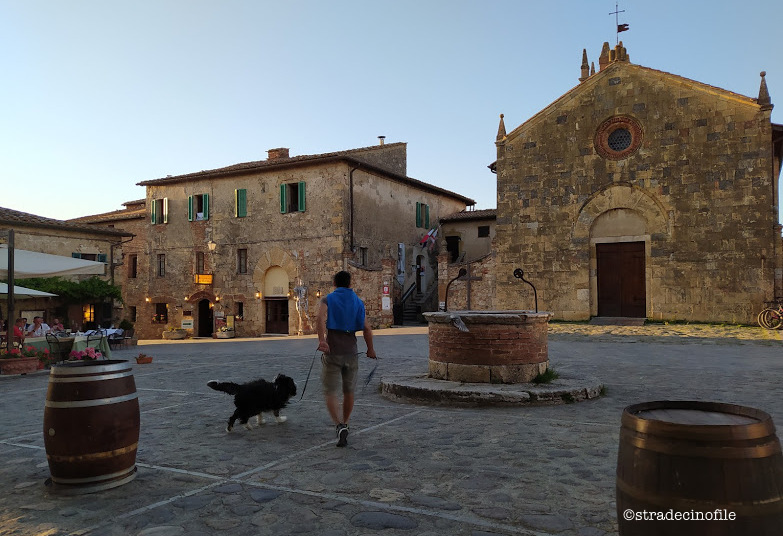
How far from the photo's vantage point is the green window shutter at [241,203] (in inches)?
1053

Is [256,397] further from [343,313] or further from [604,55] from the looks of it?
[604,55]

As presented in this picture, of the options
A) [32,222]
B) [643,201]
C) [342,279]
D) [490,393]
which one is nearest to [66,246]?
[32,222]

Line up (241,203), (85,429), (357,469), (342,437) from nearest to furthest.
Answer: (85,429) < (357,469) < (342,437) < (241,203)

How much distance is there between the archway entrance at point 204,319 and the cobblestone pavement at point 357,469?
64.9 feet

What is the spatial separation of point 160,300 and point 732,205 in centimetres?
2541

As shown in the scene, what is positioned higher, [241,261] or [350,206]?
[350,206]

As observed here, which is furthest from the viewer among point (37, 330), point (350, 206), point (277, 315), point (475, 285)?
point (277, 315)

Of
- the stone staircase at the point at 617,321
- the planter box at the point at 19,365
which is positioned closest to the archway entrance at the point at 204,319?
the planter box at the point at 19,365

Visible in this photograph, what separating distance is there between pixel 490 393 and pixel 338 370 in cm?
220

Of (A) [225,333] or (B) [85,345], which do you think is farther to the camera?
(A) [225,333]

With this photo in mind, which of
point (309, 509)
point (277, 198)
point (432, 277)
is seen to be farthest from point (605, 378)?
point (432, 277)

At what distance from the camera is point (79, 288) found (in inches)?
764

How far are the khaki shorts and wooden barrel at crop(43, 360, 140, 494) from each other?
6.13 ft

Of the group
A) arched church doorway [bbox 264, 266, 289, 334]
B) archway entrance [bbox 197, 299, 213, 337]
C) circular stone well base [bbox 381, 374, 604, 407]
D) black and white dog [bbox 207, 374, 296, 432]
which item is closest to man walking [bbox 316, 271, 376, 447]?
black and white dog [bbox 207, 374, 296, 432]
